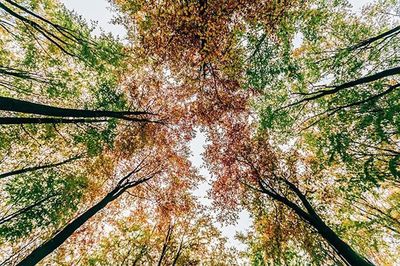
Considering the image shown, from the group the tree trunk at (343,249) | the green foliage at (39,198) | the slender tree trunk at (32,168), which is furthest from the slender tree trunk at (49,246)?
the tree trunk at (343,249)

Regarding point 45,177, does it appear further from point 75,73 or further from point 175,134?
point 175,134

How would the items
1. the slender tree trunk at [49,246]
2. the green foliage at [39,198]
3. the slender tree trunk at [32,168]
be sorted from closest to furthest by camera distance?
the slender tree trunk at [49,246] < the green foliage at [39,198] < the slender tree trunk at [32,168]

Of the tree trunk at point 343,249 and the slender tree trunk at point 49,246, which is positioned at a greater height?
the tree trunk at point 343,249

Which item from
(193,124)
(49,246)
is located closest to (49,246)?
(49,246)

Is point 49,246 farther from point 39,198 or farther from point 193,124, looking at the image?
point 193,124

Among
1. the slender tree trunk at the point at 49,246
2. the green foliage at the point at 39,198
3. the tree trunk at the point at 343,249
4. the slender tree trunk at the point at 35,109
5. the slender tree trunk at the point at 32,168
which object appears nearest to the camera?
the slender tree trunk at the point at 35,109

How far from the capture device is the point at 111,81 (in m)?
10.3

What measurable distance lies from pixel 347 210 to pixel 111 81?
1444 cm

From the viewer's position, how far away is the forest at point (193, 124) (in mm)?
7699

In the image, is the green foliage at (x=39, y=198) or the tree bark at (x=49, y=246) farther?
the green foliage at (x=39, y=198)

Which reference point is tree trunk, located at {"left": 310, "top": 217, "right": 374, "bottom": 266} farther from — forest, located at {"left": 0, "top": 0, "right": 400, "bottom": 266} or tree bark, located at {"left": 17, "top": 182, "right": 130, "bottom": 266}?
tree bark, located at {"left": 17, "top": 182, "right": 130, "bottom": 266}

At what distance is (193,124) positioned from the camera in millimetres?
13297

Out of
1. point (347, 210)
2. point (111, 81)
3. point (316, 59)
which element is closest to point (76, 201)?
point (111, 81)

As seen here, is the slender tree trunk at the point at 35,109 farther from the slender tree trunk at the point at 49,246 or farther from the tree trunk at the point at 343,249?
the tree trunk at the point at 343,249
